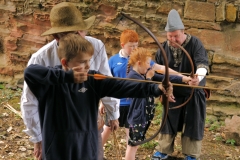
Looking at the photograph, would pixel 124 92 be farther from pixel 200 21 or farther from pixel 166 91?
pixel 200 21

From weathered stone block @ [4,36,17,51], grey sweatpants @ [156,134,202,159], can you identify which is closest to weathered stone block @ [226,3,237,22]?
grey sweatpants @ [156,134,202,159]

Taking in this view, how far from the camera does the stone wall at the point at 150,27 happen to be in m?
5.28

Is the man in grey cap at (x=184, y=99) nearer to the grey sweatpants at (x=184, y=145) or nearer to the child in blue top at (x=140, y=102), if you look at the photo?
the grey sweatpants at (x=184, y=145)

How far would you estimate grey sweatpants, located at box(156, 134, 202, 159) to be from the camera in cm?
397

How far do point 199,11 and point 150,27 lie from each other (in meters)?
0.78

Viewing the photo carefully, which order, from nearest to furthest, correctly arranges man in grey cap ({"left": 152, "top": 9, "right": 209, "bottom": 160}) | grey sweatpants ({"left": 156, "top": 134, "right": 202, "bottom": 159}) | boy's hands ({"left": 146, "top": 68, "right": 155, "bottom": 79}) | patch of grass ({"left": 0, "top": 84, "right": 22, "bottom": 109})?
boy's hands ({"left": 146, "top": 68, "right": 155, "bottom": 79})
man in grey cap ({"left": 152, "top": 9, "right": 209, "bottom": 160})
grey sweatpants ({"left": 156, "top": 134, "right": 202, "bottom": 159})
patch of grass ({"left": 0, "top": 84, "right": 22, "bottom": 109})

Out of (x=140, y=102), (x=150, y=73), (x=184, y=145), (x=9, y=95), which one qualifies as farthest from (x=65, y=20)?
(x=9, y=95)

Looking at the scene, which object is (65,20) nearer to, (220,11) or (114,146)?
(114,146)

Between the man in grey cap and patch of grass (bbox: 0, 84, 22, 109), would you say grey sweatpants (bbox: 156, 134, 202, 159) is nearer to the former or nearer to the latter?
the man in grey cap

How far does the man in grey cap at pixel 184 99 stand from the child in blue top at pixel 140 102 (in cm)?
40

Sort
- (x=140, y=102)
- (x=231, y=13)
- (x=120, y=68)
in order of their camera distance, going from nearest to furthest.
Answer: (x=140, y=102), (x=120, y=68), (x=231, y=13)

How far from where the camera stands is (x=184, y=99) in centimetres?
387

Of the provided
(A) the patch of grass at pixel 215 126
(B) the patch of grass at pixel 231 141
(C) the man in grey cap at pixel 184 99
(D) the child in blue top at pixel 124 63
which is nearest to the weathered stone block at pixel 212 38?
(A) the patch of grass at pixel 215 126

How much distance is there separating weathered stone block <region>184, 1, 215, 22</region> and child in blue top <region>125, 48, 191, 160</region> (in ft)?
7.26
